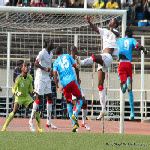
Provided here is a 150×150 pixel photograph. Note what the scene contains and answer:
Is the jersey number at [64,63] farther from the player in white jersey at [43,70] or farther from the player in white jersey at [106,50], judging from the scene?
the player in white jersey at [43,70]

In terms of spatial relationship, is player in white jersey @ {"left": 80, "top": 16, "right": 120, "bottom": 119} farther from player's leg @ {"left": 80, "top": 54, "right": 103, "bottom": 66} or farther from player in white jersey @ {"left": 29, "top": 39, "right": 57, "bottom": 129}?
player in white jersey @ {"left": 29, "top": 39, "right": 57, "bottom": 129}

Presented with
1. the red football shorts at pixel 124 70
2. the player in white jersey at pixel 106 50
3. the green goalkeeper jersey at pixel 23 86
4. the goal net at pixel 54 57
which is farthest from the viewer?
the goal net at pixel 54 57

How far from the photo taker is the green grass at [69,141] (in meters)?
9.27

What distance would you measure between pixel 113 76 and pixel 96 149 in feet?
32.1

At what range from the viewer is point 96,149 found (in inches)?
356

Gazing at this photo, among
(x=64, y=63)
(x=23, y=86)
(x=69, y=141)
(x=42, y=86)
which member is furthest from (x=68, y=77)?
(x=69, y=141)

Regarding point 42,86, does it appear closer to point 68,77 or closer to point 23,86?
point 23,86

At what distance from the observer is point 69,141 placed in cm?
1013

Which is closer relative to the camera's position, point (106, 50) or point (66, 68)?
point (66, 68)

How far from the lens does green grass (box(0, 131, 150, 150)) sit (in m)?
9.27

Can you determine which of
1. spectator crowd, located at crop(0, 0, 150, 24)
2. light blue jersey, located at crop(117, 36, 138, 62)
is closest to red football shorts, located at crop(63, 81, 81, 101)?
light blue jersey, located at crop(117, 36, 138, 62)

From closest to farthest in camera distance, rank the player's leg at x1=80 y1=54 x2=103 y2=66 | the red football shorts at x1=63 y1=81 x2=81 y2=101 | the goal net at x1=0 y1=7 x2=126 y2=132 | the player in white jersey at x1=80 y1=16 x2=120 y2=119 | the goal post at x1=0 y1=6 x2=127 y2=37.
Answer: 1. the player's leg at x1=80 y1=54 x2=103 y2=66
2. the player in white jersey at x1=80 y1=16 x2=120 y2=119
3. the red football shorts at x1=63 y1=81 x2=81 y2=101
4. the goal post at x1=0 y1=6 x2=127 y2=37
5. the goal net at x1=0 y1=7 x2=126 y2=132

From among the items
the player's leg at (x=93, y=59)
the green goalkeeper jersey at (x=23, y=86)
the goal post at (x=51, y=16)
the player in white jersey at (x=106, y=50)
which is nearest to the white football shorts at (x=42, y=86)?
the green goalkeeper jersey at (x=23, y=86)

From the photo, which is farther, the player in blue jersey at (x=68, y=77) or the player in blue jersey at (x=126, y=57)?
the player in blue jersey at (x=126, y=57)
